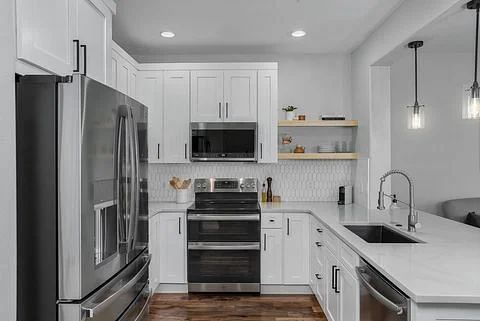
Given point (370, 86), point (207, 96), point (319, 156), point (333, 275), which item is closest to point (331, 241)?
point (333, 275)

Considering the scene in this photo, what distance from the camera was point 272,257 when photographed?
4.23m

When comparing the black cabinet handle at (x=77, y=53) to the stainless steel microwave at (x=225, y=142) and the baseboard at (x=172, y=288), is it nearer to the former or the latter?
the stainless steel microwave at (x=225, y=142)

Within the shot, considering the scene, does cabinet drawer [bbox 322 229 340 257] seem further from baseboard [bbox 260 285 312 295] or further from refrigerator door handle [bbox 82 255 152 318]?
refrigerator door handle [bbox 82 255 152 318]

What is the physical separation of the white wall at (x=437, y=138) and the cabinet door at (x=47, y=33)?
3956 mm

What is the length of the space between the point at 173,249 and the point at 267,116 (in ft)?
5.68

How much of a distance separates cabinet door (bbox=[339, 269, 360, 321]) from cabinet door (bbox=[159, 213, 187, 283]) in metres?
1.88

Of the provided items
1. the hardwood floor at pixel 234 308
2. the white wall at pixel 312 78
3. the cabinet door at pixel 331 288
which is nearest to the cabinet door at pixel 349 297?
the cabinet door at pixel 331 288

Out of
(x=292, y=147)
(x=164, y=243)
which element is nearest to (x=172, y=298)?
(x=164, y=243)

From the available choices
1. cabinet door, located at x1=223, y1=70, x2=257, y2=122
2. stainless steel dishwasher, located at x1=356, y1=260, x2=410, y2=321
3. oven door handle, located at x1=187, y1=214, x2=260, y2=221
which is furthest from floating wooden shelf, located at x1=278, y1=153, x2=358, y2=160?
stainless steel dishwasher, located at x1=356, y1=260, x2=410, y2=321

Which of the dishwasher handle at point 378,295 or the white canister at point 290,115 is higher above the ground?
the white canister at point 290,115

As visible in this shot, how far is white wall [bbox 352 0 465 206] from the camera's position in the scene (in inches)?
124

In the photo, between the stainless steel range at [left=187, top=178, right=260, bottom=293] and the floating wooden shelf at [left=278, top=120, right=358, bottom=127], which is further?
the floating wooden shelf at [left=278, top=120, right=358, bottom=127]

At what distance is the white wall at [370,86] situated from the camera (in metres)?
3.15

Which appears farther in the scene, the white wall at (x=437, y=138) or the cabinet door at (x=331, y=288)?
the white wall at (x=437, y=138)
